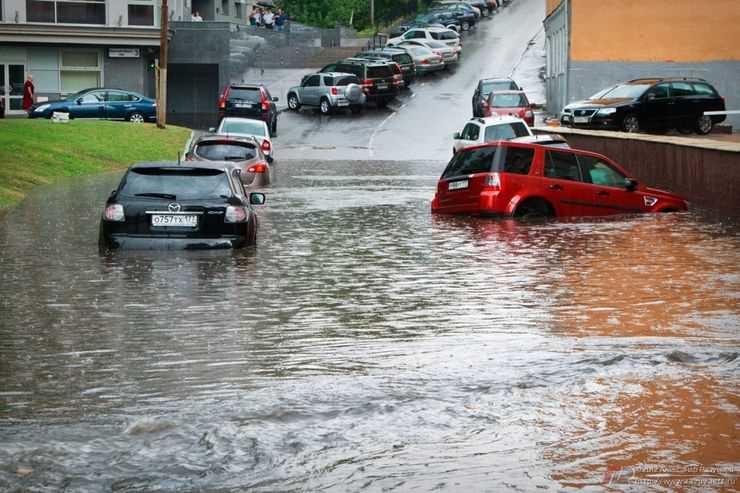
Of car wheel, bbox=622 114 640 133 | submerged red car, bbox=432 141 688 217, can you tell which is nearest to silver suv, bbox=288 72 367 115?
car wheel, bbox=622 114 640 133

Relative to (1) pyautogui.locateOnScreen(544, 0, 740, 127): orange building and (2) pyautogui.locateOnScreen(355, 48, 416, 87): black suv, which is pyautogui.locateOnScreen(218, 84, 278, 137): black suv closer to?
(1) pyautogui.locateOnScreen(544, 0, 740, 127): orange building

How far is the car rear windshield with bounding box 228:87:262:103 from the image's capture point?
180 ft

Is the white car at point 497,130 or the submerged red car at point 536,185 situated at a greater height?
the white car at point 497,130

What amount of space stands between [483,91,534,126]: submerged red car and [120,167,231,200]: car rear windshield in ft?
113

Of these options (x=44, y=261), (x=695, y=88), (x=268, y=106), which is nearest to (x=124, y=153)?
(x=268, y=106)

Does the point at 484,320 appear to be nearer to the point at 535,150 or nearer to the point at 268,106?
the point at 535,150

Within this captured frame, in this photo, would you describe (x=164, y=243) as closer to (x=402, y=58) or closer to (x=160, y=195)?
(x=160, y=195)

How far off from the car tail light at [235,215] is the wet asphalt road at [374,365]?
48 centimetres

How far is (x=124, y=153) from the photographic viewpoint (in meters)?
42.7

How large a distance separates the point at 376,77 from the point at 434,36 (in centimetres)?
1817

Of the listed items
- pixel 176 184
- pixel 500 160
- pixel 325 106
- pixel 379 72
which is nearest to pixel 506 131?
pixel 500 160

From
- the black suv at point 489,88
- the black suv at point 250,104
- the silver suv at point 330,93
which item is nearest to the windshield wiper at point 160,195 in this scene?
the black suv at point 250,104

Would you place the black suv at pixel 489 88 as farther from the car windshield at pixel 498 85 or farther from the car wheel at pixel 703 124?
the car wheel at pixel 703 124

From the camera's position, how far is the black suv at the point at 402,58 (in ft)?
238
